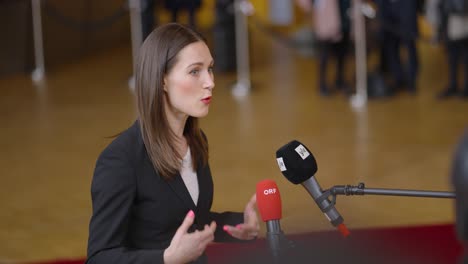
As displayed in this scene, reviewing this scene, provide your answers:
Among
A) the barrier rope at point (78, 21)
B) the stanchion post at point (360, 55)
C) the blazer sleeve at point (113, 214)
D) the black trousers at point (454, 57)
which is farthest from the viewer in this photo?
the barrier rope at point (78, 21)

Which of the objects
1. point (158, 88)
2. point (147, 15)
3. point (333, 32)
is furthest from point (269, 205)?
point (147, 15)

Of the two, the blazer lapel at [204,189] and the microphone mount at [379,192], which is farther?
the blazer lapel at [204,189]

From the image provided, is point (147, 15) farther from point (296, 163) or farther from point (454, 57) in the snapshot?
point (296, 163)

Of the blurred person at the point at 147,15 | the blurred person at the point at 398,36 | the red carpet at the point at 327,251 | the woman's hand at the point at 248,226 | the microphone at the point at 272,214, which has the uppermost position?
the blurred person at the point at 147,15

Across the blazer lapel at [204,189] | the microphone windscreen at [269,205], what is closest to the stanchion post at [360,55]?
the blazer lapel at [204,189]

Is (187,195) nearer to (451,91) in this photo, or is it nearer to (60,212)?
(60,212)

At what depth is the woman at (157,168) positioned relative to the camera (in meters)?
2.65

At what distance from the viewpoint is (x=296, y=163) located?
2588 millimetres

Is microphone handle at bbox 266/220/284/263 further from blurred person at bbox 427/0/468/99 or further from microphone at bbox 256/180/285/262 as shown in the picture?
blurred person at bbox 427/0/468/99

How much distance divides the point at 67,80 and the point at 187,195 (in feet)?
28.5

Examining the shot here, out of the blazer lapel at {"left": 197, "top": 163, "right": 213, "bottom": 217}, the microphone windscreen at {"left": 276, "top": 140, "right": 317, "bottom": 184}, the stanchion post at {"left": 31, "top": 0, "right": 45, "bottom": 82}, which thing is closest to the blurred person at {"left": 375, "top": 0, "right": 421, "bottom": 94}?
the stanchion post at {"left": 31, "top": 0, "right": 45, "bottom": 82}

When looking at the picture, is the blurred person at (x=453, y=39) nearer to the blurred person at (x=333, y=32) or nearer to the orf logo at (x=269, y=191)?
the blurred person at (x=333, y=32)

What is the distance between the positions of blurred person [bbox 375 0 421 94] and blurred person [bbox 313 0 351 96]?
0.40m

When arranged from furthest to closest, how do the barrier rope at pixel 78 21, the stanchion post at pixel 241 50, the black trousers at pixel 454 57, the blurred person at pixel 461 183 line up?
the barrier rope at pixel 78 21, the stanchion post at pixel 241 50, the black trousers at pixel 454 57, the blurred person at pixel 461 183
